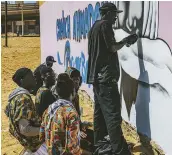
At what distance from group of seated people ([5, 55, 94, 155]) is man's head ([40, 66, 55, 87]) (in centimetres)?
47

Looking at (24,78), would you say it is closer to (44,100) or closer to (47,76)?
(44,100)

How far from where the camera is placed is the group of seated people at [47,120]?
304 cm

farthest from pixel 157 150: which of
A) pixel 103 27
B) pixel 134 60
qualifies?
pixel 103 27

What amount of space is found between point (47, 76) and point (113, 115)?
933 millimetres

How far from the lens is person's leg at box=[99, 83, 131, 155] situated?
4543 millimetres

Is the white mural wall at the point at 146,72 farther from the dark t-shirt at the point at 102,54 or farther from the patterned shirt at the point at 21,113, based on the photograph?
the patterned shirt at the point at 21,113

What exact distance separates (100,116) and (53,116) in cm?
187

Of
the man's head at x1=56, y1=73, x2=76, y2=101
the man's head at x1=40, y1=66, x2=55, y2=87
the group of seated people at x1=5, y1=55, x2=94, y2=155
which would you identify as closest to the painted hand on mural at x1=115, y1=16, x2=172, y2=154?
the man's head at x1=40, y1=66, x2=55, y2=87

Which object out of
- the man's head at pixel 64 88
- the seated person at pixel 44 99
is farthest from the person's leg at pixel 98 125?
the man's head at pixel 64 88

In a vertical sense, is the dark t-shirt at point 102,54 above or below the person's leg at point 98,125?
above

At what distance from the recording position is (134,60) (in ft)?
17.6

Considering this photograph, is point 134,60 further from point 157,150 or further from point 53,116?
point 53,116

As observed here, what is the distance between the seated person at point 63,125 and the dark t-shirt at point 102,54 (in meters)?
1.52

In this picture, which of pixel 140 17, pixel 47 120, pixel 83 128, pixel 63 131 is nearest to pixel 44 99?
pixel 83 128
